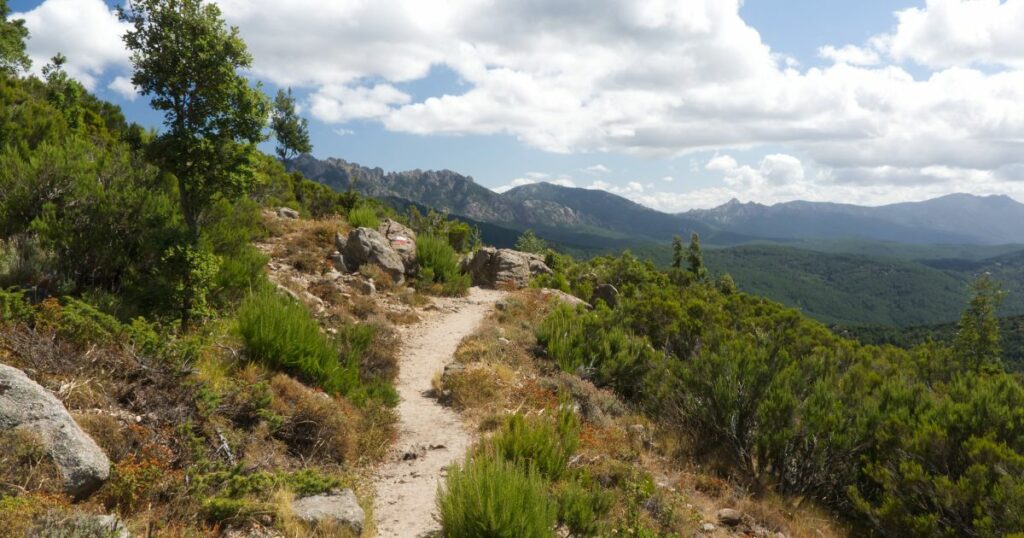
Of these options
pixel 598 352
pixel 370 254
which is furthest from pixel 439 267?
pixel 598 352

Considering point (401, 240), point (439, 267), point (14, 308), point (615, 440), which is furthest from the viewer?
point (401, 240)

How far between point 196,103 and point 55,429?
579 centimetres

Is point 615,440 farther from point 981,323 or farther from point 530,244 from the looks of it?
point 981,323

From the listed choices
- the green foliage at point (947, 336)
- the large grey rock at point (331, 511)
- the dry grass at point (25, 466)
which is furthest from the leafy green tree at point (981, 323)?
the green foliage at point (947, 336)

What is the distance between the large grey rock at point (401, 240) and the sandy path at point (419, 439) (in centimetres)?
448

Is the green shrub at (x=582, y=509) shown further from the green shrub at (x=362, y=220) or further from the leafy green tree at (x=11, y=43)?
the leafy green tree at (x=11, y=43)

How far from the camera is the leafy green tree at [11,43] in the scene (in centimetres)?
2005

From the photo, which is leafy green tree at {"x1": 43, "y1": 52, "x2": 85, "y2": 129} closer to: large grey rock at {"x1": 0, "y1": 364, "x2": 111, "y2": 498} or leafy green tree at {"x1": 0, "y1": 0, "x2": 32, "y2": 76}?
leafy green tree at {"x1": 0, "y1": 0, "x2": 32, "y2": 76}

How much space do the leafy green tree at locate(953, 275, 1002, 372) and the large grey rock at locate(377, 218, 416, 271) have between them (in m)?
33.7

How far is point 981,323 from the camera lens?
32.8 metres

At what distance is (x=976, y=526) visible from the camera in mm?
5469

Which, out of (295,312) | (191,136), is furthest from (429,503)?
(191,136)

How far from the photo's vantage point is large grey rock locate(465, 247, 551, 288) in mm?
21125

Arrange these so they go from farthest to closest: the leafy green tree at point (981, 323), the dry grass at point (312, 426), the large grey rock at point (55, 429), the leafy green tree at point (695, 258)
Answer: the leafy green tree at point (695, 258) → the leafy green tree at point (981, 323) → the dry grass at point (312, 426) → the large grey rock at point (55, 429)
